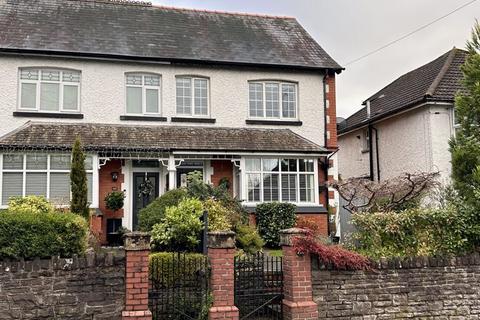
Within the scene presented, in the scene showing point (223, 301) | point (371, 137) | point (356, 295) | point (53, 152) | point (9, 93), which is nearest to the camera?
point (223, 301)

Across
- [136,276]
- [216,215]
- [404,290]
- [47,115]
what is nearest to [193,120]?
[47,115]

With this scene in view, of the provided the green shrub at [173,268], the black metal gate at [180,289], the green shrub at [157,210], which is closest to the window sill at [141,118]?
the green shrub at [157,210]

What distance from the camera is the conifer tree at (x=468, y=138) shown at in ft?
32.3

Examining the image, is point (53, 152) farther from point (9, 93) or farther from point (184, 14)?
point (184, 14)

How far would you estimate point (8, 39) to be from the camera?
16422 millimetres

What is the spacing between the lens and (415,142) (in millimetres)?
20219

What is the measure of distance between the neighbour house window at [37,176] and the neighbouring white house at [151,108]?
0.10 feet

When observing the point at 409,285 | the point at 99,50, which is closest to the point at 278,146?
the point at 99,50

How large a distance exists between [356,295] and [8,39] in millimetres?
14406

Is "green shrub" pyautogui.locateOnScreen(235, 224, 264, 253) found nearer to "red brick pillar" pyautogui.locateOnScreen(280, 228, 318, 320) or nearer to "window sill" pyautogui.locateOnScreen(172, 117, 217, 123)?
"red brick pillar" pyautogui.locateOnScreen(280, 228, 318, 320)

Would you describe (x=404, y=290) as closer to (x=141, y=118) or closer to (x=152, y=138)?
(x=152, y=138)

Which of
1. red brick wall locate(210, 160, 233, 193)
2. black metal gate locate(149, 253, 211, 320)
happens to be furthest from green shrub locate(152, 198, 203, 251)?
red brick wall locate(210, 160, 233, 193)

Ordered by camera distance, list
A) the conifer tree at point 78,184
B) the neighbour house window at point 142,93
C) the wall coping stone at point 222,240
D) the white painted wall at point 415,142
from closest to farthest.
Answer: the wall coping stone at point 222,240 → the conifer tree at point 78,184 → the neighbour house window at point 142,93 → the white painted wall at point 415,142

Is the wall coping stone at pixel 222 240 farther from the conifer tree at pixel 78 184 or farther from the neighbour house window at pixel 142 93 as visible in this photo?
the neighbour house window at pixel 142 93
